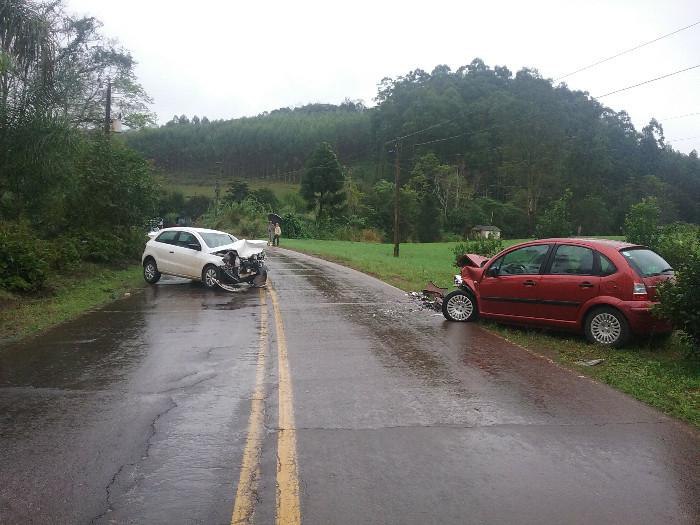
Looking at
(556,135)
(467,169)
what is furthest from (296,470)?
(467,169)

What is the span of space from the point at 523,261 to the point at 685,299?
286cm

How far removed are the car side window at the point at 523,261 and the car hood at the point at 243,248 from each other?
8443 millimetres

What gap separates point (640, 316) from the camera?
26.6 ft

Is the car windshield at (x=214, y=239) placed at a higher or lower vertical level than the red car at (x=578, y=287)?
higher

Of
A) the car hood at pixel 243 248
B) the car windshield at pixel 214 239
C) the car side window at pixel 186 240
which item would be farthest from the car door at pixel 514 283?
the car side window at pixel 186 240

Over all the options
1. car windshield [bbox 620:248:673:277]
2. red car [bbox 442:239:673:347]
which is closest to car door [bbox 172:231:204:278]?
red car [bbox 442:239:673:347]

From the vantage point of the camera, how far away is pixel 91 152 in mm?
20312

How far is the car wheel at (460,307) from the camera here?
10797 mm

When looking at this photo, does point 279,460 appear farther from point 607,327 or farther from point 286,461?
point 607,327

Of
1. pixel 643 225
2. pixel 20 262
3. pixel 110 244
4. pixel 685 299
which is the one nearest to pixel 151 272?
pixel 110 244

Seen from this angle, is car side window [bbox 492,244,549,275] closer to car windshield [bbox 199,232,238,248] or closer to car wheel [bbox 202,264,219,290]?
car wheel [bbox 202,264,219,290]

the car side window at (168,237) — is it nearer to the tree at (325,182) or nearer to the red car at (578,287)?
the red car at (578,287)

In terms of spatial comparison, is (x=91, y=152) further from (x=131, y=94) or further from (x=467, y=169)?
(x=467, y=169)

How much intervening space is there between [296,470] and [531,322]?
632cm
